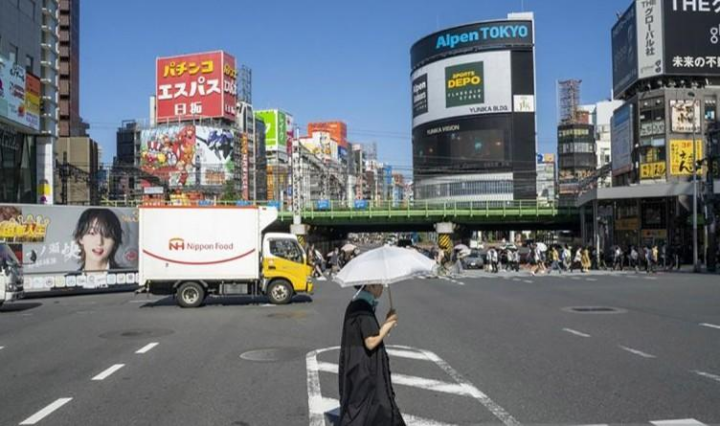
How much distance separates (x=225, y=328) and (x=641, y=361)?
29.3ft

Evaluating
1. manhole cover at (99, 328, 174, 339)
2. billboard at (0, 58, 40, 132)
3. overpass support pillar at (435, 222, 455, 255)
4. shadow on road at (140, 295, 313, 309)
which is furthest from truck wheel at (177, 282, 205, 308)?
overpass support pillar at (435, 222, 455, 255)

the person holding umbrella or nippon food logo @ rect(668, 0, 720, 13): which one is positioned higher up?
nippon food logo @ rect(668, 0, 720, 13)

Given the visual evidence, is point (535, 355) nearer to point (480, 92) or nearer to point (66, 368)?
point (66, 368)

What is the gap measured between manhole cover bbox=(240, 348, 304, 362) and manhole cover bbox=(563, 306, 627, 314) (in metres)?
8.80

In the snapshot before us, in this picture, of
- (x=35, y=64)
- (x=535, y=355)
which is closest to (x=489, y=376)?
(x=535, y=355)

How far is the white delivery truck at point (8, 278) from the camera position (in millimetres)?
20422

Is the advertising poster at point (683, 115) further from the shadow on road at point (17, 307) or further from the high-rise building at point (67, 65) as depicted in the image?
the high-rise building at point (67, 65)

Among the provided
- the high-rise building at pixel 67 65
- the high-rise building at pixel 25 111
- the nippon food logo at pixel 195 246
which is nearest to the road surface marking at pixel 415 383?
the nippon food logo at pixel 195 246

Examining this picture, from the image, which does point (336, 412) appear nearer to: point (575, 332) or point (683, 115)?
point (575, 332)

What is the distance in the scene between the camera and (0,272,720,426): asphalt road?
7.52 meters

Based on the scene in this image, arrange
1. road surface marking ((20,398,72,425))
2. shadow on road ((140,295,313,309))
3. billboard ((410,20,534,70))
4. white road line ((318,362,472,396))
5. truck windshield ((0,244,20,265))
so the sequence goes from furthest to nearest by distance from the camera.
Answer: billboard ((410,20,534,70)) < shadow on road ((140,295,313,309)) < truck windshield ((0,244,20,265)) < white road line ((318,362,472,396)) < road surface marking ((20,398,72,425))

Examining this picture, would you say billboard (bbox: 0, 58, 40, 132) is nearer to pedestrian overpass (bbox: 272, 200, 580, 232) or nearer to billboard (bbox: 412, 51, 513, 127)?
pedestrian overpass (bbox: 272, 200, 580, 232)

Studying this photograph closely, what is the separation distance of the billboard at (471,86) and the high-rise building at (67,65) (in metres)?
56.4

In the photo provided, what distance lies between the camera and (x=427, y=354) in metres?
11.3
